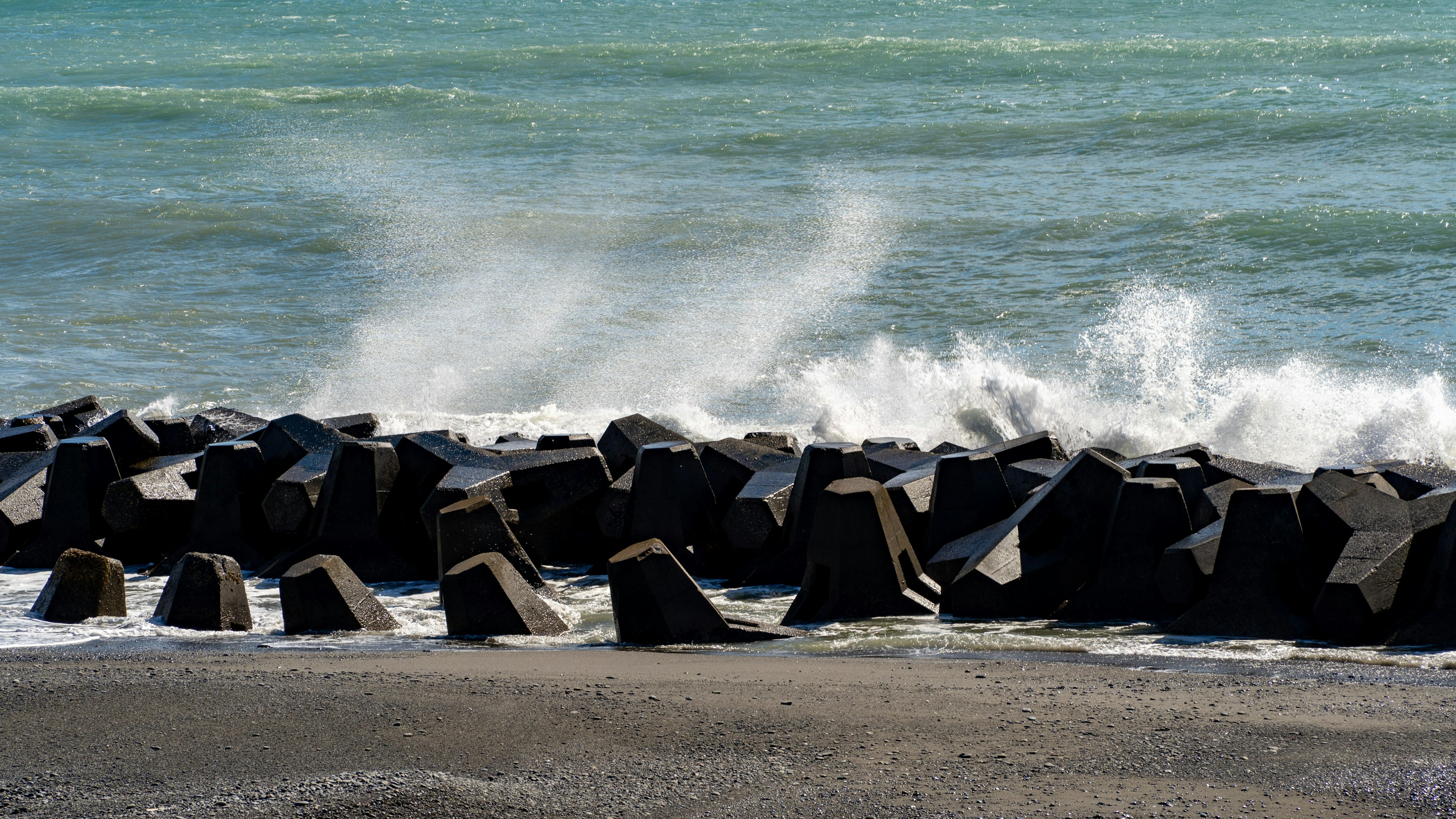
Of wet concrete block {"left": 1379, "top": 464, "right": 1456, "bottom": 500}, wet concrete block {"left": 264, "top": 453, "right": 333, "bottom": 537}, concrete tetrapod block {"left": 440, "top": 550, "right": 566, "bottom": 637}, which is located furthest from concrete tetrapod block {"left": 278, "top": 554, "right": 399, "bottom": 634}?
wet concrete block {"left": 1379, "top": 464, "right": 1456, "bottom": 500}

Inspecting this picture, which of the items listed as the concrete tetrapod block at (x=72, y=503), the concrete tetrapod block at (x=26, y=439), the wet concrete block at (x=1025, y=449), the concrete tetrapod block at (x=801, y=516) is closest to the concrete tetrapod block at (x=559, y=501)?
the concrete tetrapod block at (x=801, y=516)

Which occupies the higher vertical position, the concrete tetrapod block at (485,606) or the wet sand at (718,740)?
the wet sand at (718,740)

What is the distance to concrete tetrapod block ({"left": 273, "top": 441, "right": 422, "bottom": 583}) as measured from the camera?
5949 mm

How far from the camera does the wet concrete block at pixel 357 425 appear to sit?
25.3 ft

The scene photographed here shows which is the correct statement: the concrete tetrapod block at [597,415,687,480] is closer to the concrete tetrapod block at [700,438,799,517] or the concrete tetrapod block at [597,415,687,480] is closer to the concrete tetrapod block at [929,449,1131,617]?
the concrete tetrapod block at [700,438,799,517]

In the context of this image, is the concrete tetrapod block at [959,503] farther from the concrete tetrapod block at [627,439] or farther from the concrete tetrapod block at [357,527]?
the concrete tetrapod block at [357,527]

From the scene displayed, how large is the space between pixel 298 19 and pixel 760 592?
3943 cm

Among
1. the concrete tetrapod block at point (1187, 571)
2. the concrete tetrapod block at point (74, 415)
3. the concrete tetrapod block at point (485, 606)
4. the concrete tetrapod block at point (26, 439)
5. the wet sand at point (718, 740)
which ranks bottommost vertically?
the concrete tetrapod block at point (74, 415)

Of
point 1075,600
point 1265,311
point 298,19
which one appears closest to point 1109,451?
point 1075,600

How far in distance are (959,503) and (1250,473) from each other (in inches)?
64.2

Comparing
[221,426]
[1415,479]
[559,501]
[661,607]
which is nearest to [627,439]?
[559,501]

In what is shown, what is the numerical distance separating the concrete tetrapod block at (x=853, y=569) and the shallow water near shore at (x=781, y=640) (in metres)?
0.07

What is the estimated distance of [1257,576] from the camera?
181 inches

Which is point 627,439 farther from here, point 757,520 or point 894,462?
point 894,462
